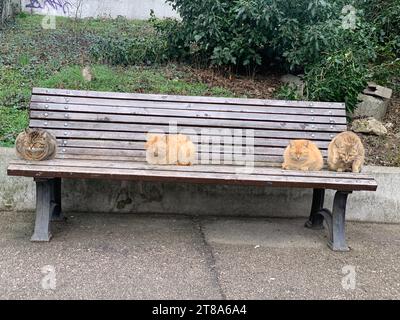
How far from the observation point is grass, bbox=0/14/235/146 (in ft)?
19.0

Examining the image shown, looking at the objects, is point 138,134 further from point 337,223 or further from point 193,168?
point 337,223

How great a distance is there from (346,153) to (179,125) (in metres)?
1.48

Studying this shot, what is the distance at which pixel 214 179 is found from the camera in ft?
12.4

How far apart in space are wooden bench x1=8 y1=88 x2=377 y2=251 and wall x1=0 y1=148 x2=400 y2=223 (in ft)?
0.96

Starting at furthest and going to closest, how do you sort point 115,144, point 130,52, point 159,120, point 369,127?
point 130,52
point 369,127
point 159,120
point 115,144

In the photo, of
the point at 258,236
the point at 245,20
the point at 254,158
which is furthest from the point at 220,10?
the point at 258,236

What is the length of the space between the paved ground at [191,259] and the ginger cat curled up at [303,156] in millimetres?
693

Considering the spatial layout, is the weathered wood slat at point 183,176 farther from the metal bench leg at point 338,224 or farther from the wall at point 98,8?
the wall at point 98,8

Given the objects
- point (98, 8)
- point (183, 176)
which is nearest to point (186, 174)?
point (183, 176)

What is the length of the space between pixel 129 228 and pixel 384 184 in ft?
8.26

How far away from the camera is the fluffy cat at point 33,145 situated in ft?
12.7

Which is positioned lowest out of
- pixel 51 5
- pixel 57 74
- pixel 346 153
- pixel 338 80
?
pixel 346 153

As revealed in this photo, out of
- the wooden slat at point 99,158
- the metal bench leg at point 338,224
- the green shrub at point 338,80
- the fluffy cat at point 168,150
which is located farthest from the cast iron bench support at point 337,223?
the green shrub at point 338,80

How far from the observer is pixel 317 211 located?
4586mm
